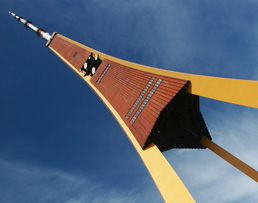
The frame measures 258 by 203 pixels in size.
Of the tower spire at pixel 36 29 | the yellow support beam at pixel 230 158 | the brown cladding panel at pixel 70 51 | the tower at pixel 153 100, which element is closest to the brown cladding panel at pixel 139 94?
the tower at pixel 153 100

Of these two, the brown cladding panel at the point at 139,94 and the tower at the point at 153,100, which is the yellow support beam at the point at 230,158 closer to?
the tower at the point at 153,100

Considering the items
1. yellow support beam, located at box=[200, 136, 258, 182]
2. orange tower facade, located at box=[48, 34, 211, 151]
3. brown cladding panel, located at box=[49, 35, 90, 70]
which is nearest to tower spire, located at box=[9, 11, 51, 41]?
brown cladding panel, located at box=[49, 35, 90, 70]

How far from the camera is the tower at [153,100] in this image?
10.7 metres

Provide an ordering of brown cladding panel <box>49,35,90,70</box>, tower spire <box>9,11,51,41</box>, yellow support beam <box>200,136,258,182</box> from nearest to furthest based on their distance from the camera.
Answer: yellow support beam <box>200,136,258,182</box> < brown cladding panel <box>49,35,90,70</box> < tower spire <box>9,11,51,41</box>

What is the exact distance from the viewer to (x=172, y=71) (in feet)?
41.2

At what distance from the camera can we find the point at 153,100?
12.6m

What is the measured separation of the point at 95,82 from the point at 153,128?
13.9 metres

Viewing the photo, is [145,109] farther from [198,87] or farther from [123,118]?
[198,87]

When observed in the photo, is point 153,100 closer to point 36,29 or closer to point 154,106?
point 154,106

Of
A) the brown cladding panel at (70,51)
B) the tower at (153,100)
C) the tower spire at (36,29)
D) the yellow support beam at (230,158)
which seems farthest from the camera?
the tower spire at (36,29)

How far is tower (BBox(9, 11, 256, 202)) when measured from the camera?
10664mm

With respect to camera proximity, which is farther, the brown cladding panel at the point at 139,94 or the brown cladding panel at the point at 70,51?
the brown cladding panel at the point at 70,51

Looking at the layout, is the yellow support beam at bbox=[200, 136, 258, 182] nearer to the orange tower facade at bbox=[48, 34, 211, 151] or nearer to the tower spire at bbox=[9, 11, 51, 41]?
the orange tower facade at bbox=[48, 34, 211, 151]

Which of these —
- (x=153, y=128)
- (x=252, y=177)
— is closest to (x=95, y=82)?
(x=153, y=128)
